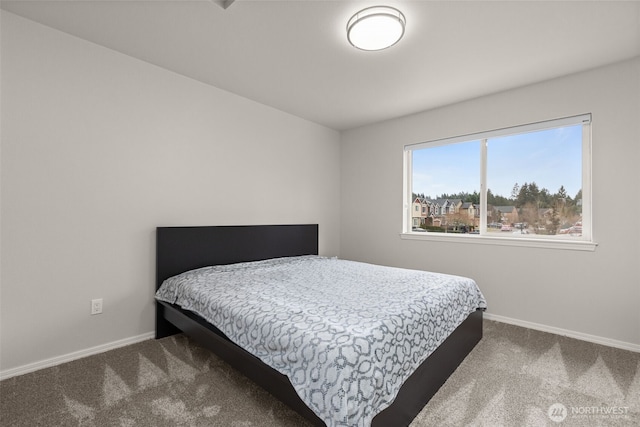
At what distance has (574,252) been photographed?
2.62m

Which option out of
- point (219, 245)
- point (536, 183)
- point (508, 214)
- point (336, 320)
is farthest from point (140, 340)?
point (536, 183)

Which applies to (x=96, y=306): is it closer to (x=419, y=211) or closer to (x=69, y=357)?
(x=69, y=357)

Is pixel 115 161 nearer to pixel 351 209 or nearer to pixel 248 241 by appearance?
pixel 248 241

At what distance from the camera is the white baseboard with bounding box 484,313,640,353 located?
7.79ft

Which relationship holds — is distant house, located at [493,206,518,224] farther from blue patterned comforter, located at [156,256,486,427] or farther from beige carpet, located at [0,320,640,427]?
beige carpet, located at [0,320,640,427]

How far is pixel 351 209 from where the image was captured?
170 inches

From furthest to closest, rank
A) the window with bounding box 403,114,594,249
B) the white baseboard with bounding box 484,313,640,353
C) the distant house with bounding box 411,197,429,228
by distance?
the distant house with bounding box 411,197,429,228, the window with bounding box 403,114,594,249, the white baseboard with bounding box 484,313,640,353

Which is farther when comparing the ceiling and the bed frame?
the ceiling

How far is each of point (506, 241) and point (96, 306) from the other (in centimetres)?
373

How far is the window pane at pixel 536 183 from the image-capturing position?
2732 millimetres

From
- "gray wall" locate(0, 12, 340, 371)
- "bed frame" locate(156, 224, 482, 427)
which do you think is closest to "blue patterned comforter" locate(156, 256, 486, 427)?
"bed frame" locate(156, 224, 482, 427)

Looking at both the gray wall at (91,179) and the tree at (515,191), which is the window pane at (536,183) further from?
the gray wall at (91,179)

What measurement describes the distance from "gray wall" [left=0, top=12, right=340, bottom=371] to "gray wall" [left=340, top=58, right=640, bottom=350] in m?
2.46

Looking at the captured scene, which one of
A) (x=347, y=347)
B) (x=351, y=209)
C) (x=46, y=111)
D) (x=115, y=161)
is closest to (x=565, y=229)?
(x=351, y=209)
